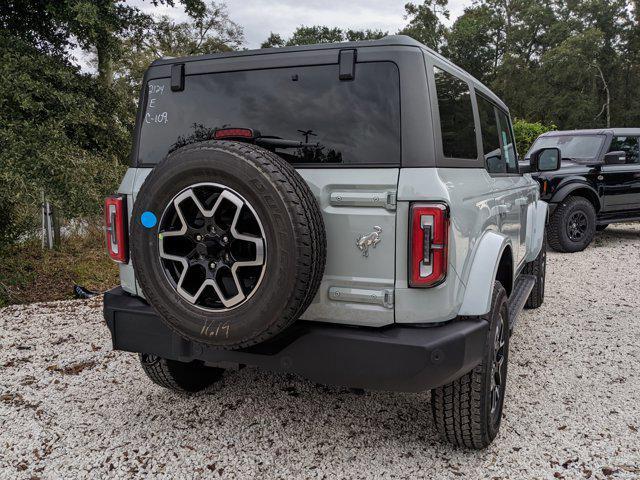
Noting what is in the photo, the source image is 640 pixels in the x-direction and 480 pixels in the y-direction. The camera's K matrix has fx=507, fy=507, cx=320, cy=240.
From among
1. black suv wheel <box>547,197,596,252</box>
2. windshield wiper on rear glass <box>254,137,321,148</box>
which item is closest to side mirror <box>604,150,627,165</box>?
black suv wheel <box>547,197,596,252</box>

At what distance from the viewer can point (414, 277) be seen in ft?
7.02

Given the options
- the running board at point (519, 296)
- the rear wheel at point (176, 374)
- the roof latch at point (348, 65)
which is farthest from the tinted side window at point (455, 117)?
the rear wheel at point (176, 374)

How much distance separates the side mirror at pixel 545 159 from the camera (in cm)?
438

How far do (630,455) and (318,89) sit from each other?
244 centimetres

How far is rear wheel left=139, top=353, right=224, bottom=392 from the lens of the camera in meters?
3.08

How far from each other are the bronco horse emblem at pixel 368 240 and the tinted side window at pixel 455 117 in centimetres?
50

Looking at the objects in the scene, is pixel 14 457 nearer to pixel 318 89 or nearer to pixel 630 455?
pixel 318 89

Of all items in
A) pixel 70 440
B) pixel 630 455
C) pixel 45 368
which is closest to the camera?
pixel 630 455

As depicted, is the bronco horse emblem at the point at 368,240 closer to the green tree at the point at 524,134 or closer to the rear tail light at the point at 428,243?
the rear tail light at the point at 428,243

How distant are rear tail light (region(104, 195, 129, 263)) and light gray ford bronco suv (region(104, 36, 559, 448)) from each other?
32 cm

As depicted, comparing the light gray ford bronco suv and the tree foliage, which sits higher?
the tree foliage

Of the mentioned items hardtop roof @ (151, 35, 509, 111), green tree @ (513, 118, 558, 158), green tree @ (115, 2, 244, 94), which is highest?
green tree @ (115, 2, 244, 94)

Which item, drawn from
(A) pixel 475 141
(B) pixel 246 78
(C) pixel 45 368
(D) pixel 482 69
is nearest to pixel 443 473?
(A) pixel 475 141

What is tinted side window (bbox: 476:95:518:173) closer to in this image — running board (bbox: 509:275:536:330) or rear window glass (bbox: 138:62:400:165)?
running board (bbox: 509:275:536:330)
